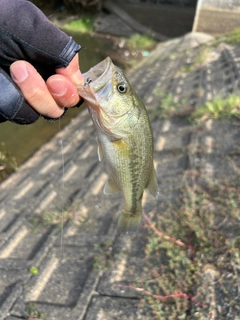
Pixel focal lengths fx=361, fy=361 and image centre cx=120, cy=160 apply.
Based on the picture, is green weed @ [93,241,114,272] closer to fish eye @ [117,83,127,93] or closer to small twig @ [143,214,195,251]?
small twig @ [143,214,195,251]

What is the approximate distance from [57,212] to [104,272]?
4.03 feet

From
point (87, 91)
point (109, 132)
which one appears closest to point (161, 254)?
point (109, 132)

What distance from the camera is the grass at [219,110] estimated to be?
5449 millimetres

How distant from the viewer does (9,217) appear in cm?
452

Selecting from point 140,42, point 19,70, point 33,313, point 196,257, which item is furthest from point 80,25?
point 19,70

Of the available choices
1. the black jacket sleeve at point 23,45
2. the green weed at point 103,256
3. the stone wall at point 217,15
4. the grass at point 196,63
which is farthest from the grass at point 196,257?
the stone wall at point 217,15

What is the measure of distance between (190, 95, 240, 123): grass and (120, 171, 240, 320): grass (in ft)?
5.82

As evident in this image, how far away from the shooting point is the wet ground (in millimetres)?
2963

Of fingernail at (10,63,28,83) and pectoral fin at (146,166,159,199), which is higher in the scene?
fingernail at (10,63,28,83)

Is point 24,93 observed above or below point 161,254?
above

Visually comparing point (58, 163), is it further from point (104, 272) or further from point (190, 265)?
point (190, 265)

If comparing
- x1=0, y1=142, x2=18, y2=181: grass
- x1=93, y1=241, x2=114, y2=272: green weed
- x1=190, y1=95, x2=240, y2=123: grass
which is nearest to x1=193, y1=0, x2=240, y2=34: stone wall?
x1=190, y1=95, x2=240, y2=123: grass

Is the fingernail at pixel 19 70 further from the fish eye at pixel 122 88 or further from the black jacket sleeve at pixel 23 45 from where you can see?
the fish eye at pixel 122 88

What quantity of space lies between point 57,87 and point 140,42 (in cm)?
1537
